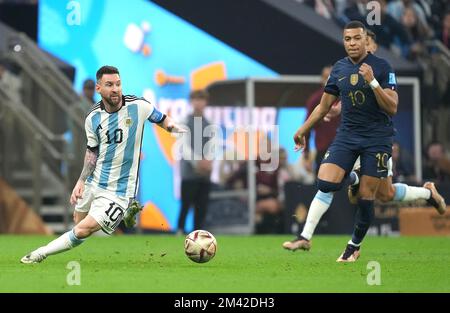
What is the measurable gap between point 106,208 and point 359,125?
8.53ft

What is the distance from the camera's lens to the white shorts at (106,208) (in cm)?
1091

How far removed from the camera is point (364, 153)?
11.6 metres

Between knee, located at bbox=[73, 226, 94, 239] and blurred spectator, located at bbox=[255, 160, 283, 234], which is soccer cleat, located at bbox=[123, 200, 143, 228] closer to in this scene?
knee, located at bbox=[73, 226, 94, 239]

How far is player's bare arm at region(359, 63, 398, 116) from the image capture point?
11062mm

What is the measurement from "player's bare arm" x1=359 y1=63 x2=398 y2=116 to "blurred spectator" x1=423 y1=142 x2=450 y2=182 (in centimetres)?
943

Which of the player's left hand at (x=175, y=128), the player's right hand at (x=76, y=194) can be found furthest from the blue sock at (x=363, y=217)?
the player's right hand at (x=76, y=194)

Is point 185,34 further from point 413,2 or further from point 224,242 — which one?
point 224,242

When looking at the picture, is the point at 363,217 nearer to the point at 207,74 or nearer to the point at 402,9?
the point at 207,74

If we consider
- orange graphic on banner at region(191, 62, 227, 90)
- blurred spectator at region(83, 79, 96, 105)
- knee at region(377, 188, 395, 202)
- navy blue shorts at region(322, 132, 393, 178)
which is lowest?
knee at region(377, 188, 395, 202)

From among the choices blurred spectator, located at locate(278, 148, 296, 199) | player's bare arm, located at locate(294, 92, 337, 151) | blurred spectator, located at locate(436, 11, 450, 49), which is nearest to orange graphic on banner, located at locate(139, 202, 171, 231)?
blurred spectator, located at locate(278, 148, 296, 199)

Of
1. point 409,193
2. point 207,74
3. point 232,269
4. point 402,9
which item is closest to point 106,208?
point 232,269

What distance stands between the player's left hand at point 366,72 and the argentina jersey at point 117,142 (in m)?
1.88
